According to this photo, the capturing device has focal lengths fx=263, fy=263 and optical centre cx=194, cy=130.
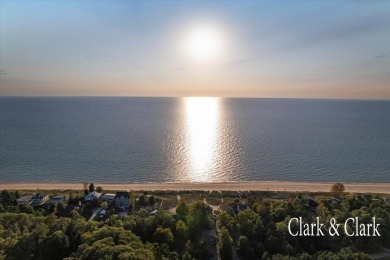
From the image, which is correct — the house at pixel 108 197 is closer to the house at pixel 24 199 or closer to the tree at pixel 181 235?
the house at pixel 24 199

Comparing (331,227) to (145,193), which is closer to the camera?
(331,227)

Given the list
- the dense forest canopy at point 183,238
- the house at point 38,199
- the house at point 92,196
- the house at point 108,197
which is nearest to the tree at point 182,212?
the dense forest canopy at point 183,238

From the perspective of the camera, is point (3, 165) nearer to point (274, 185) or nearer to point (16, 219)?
point (16, 219)

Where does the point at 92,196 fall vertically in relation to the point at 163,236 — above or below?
above

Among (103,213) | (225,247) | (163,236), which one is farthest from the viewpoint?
(103,213)

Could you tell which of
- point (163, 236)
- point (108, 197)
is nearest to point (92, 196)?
point (108, 197)

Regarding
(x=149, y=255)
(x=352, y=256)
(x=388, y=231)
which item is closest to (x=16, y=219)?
(x=149, y=255)

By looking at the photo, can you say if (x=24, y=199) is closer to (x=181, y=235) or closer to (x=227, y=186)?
(x=181, y=235)

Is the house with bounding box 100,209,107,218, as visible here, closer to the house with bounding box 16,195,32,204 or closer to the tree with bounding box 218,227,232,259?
the house with bounding box 16,195,32,204

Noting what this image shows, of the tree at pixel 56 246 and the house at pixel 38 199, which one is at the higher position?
the house at pixel 38 199
